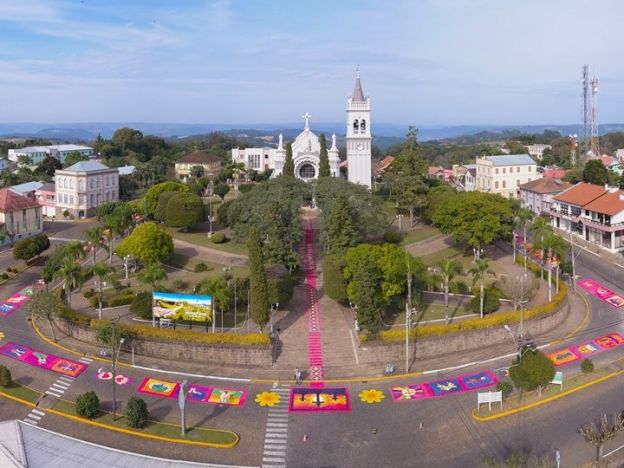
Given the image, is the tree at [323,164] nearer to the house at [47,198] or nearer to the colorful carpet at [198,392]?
the house at [47,198]

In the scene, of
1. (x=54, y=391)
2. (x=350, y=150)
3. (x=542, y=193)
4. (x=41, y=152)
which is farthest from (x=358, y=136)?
(x=41, y=152)

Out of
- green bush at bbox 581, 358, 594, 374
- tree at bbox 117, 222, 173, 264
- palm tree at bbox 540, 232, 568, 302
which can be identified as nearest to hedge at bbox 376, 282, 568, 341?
palm tree at bbox 540, 232, 568, 302

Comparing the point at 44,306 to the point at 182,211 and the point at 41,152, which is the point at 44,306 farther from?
the point at 41,152

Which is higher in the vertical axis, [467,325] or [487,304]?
[487,304]

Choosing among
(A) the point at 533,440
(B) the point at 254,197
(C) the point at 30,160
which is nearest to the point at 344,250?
(B) the point at 254,197

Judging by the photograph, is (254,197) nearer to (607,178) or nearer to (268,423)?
(268,423)
